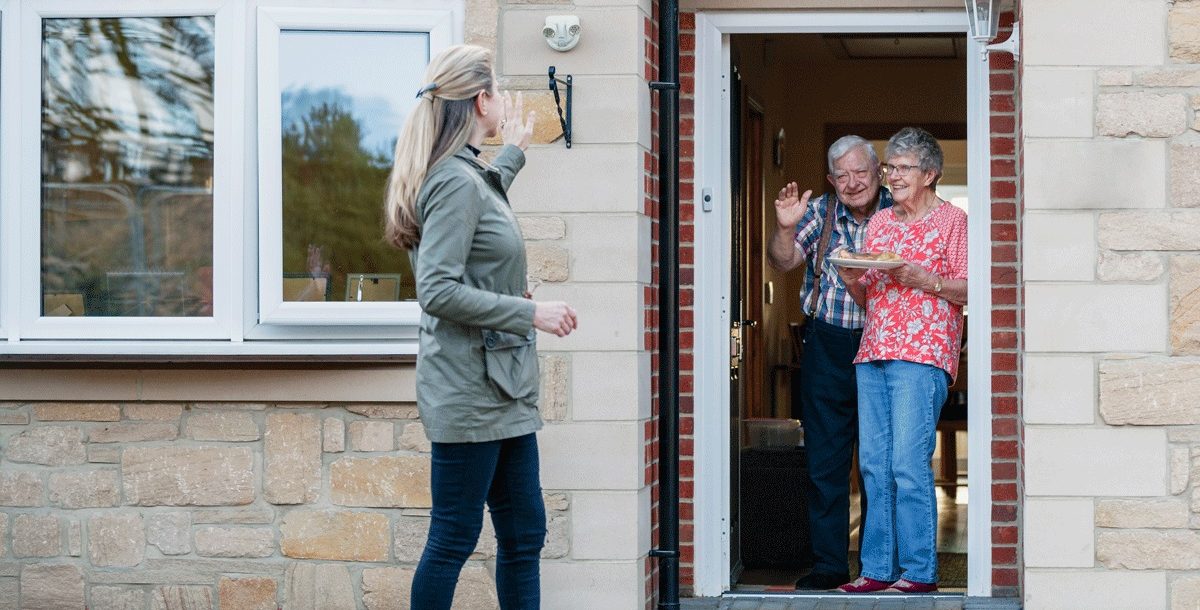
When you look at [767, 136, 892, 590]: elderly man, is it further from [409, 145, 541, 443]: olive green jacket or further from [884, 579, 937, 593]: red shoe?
[409, 145, 541, 443]: olive green jacket

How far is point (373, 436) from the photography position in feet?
17.6

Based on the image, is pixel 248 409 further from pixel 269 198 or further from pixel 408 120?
pixel 408 120

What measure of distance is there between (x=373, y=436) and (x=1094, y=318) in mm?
2421

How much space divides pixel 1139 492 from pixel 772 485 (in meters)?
1.96

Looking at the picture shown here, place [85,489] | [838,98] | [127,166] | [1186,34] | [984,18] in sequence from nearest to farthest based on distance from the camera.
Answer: [1186,34] < [984,18] < [85,489] < [127,166] < [838,98]

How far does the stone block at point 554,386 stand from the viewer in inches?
207

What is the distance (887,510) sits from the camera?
580 cm

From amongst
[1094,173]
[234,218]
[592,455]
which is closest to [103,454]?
[234,218]

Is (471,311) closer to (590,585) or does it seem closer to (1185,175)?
(590,585)

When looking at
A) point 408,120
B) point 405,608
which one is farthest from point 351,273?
point 408,120

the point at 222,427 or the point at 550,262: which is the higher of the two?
the point at 550,262

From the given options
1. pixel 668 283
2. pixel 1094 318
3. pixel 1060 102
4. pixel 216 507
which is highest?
pixel 1060 102

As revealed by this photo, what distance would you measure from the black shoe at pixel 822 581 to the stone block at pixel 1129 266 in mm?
1665

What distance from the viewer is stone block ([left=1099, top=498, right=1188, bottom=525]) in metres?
5.04
